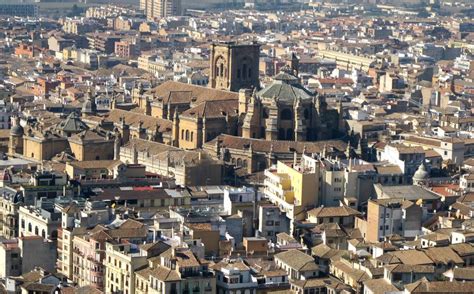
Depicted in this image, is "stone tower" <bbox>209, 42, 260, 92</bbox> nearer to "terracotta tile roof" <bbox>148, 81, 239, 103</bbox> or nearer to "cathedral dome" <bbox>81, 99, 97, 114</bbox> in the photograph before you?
"terracotta tile roof" <bbox>148, 81, 239, 103</bbox>

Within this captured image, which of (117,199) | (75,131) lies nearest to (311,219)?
(117,199)

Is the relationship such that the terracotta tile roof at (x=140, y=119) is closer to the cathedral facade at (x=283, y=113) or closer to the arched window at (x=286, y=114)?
the cathedral facade at (x=283, y=113)

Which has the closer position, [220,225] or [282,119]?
[220,225]

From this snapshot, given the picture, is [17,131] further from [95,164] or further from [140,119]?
[95,164]

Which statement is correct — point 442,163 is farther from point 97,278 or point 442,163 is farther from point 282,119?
point 97,278

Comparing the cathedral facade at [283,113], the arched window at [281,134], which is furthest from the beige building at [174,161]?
the arched window at [281,134]

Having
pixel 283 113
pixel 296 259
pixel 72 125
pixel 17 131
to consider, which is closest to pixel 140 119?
pixel 72 125
